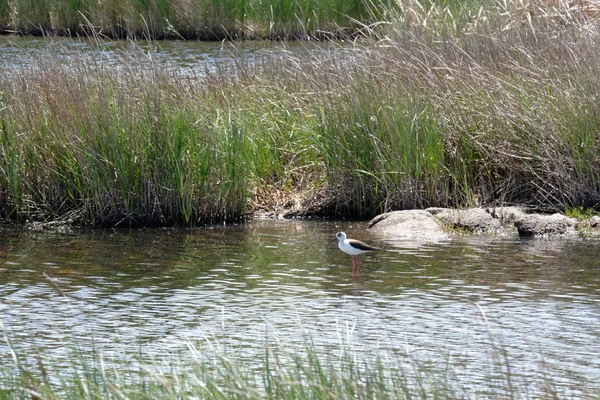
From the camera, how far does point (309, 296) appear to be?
314 inches

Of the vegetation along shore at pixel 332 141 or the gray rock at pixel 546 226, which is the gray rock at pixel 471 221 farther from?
the vegetation along shore at pixel 332 141

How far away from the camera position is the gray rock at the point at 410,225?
Result: 10359mm

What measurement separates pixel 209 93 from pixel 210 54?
10206 mm

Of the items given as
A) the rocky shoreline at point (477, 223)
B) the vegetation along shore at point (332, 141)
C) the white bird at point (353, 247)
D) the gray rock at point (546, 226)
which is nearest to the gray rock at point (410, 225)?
the rocky shoreline at point (477, 223)

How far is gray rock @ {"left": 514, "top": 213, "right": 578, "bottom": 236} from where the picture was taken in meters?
10.4

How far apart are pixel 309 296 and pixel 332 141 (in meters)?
3.87

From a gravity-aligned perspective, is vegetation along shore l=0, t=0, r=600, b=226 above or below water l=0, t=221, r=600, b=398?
above

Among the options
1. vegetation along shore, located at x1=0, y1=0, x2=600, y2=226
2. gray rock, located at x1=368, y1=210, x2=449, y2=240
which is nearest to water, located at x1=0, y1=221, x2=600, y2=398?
gray rock, located at x1=368, y1=210, x2=449, y2=240

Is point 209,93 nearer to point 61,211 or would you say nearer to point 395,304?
point 61,211

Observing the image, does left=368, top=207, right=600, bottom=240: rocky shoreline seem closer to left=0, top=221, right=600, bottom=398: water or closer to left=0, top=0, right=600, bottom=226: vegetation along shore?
left=0, top=221, right=600, bottom=398: water

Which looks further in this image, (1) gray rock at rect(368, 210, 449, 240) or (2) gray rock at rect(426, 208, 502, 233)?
(2) gray rock at rect(426, 208, 502, 233)

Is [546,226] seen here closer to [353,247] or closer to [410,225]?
[410,225]

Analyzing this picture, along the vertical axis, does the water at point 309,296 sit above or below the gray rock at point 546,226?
below

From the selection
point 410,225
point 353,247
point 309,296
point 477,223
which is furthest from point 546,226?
point 309,296
